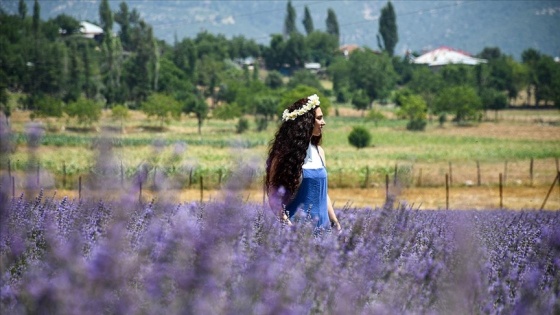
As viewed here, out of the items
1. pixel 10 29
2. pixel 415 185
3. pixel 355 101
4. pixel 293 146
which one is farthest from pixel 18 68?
pixel 293 146

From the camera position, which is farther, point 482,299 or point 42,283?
point 482,299

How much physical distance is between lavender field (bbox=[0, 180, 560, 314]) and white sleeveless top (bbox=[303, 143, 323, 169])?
1.82 metres

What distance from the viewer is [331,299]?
3137mm

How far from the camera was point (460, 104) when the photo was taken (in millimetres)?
92500

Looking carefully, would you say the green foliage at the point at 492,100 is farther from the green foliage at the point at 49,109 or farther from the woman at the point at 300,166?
the woman at the point at 300,166

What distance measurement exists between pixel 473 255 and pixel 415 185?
29436mm

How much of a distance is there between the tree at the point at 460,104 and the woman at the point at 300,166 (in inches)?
3438

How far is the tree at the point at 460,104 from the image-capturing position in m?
92.1

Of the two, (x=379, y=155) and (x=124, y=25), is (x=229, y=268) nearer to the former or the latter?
(x=379, y=155)

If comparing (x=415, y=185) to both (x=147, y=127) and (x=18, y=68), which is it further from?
(x=18, y=68)

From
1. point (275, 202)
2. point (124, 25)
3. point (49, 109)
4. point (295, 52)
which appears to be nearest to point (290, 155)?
point (275, 202)

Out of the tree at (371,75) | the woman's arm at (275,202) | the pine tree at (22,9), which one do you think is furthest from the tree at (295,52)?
the woman's arm at (275,202)

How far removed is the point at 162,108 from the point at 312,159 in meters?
73.7

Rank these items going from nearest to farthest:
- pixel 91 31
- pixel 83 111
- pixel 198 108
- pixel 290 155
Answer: pixel 290 155 → pixel 83 111 → pixel 198 108 → pixel 91 31
